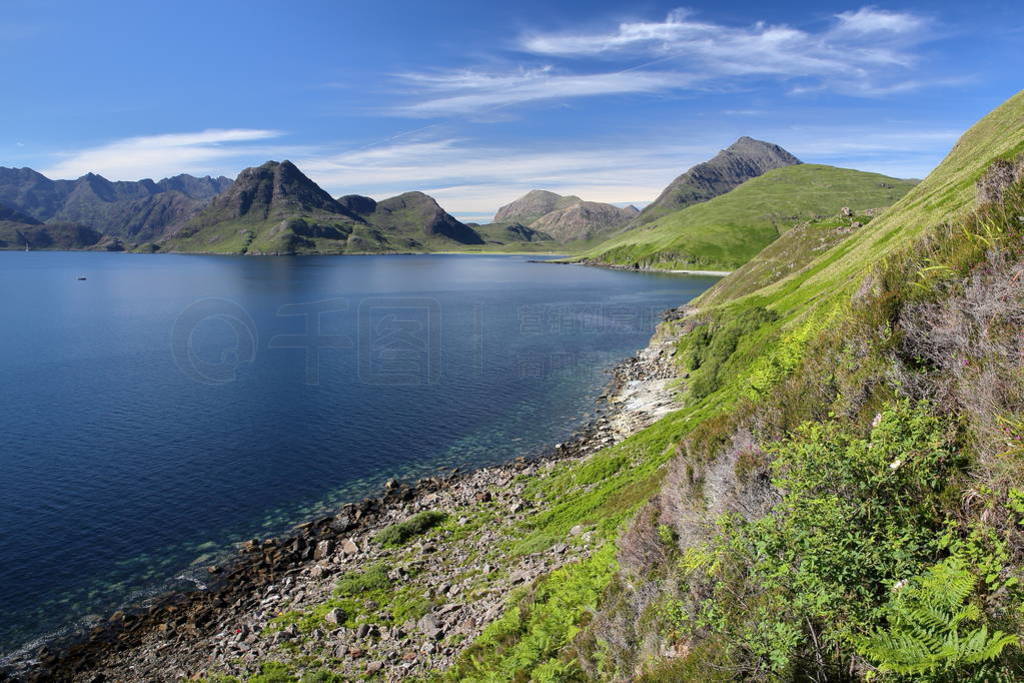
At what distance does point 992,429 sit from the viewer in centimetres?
907

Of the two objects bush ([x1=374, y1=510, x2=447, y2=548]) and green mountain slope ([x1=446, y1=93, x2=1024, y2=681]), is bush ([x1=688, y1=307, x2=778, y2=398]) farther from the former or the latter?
green mountain slope ([x1=446, y1=93, x2=1024, y2=681])

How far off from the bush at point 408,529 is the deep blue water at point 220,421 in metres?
8.42

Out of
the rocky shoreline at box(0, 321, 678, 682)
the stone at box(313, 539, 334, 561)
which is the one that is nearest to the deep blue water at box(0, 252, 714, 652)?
the rocky shoreline at box(0, 321, 678, 682)

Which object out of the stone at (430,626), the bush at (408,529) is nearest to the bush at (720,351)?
the bush at (408,529)

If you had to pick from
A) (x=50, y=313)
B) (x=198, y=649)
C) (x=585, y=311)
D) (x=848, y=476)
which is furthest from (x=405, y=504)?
(x=50, y=313)

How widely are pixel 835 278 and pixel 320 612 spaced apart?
5389 centimetres

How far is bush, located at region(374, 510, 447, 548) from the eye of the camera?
109 ft

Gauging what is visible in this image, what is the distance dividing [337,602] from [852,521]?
25.6m

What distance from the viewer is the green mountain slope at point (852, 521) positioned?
7.62 metres

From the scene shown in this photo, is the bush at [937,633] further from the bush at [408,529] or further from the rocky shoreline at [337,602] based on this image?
the bush at [408,529]

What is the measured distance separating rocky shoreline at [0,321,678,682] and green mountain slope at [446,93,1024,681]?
4.46 metres

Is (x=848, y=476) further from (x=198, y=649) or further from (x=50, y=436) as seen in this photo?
(x=50, y=436)

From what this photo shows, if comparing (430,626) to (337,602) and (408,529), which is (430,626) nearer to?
(337,602)

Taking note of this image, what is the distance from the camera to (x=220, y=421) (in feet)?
187
